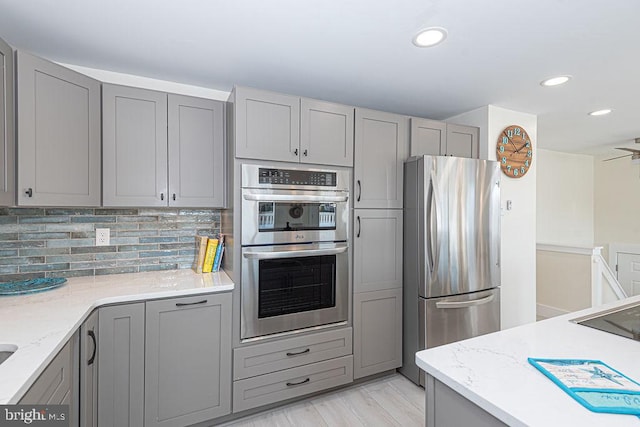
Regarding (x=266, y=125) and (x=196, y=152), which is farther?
(x=196, y=152)

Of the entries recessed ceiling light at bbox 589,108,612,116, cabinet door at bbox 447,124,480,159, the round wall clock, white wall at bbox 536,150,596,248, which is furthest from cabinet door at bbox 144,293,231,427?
white wall at bbox 536,150,596,248

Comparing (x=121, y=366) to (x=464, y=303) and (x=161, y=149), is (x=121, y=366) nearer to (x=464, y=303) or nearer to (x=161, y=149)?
(x=161, y=149)

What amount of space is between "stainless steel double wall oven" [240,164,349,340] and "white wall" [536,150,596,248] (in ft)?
13.3

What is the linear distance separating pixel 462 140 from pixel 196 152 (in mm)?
2343

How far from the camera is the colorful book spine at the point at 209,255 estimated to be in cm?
231

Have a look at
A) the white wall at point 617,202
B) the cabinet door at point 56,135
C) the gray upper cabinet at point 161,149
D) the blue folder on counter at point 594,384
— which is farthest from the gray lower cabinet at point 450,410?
the white wall at point 617,202

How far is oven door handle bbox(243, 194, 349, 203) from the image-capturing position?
2.08 m

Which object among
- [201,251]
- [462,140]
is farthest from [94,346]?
[462,140]

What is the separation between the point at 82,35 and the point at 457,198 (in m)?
2.72

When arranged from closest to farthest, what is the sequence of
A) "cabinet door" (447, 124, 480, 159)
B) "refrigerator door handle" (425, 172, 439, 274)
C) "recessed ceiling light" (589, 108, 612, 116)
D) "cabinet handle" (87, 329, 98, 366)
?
"cabinet handle" (87, 329, 98, 366) → "refrigerator door handle" (425, 172, 439, 274) → "cabinet door" (447, 124, 480, 159) → "recessed ceiling light" (589, 108, 612, 116)

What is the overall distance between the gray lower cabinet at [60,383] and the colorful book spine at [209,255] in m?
0.94

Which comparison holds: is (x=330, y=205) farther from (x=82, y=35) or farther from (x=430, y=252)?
(x=82, y=35)

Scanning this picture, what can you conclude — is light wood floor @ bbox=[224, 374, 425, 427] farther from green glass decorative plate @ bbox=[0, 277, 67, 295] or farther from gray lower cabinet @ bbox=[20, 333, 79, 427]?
green glass decorative plate @ bbox=[0, 277, 67, 295]

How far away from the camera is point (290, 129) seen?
7.24ft
